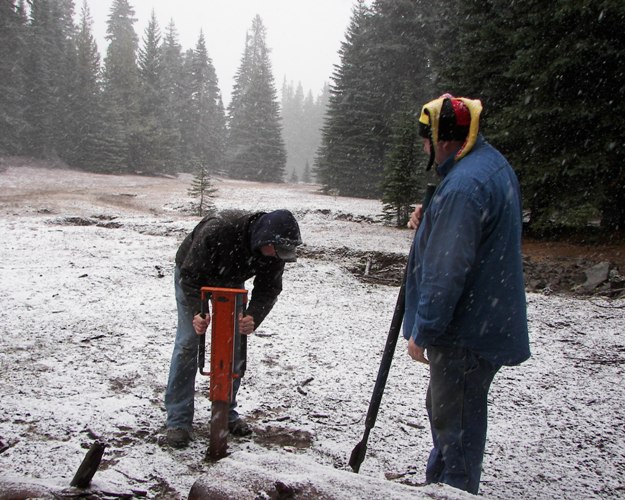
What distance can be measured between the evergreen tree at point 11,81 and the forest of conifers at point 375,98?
0.11 meters

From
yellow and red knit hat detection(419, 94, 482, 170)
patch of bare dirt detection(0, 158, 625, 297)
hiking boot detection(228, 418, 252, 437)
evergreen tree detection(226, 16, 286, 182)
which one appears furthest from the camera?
evergreen tree detection(226, 16, 286, 182)

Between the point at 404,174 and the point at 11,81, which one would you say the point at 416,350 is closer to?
the point at 404,174

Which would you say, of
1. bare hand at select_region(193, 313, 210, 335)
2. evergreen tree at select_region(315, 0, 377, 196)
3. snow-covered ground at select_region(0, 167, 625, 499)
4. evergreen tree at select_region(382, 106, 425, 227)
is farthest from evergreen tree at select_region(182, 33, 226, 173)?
bare hand at select_region(193, 313, 210, 335)

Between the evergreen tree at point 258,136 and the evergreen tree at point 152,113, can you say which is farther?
the evergreen tree at point 258,136

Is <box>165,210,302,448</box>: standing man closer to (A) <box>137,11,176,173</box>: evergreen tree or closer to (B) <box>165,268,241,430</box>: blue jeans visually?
(B) <box>165,268,241,430</box>: blue jeans

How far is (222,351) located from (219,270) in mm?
592

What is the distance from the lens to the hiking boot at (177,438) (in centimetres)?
351

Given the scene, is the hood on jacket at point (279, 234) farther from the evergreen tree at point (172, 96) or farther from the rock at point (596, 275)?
the evergreen tree at point (172, 96)

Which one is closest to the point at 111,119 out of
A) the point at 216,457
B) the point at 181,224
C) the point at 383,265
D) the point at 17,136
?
the point at 17,136

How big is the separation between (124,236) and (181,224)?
278cm

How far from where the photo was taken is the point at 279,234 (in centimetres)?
296

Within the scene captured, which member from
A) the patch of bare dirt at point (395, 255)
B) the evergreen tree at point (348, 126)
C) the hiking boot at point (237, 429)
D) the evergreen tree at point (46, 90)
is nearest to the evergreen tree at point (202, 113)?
the evergreen tree at point (46, 90)

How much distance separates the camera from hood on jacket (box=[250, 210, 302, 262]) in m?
2.95

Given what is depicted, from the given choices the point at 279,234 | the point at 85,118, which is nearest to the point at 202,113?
the point at 85,118
